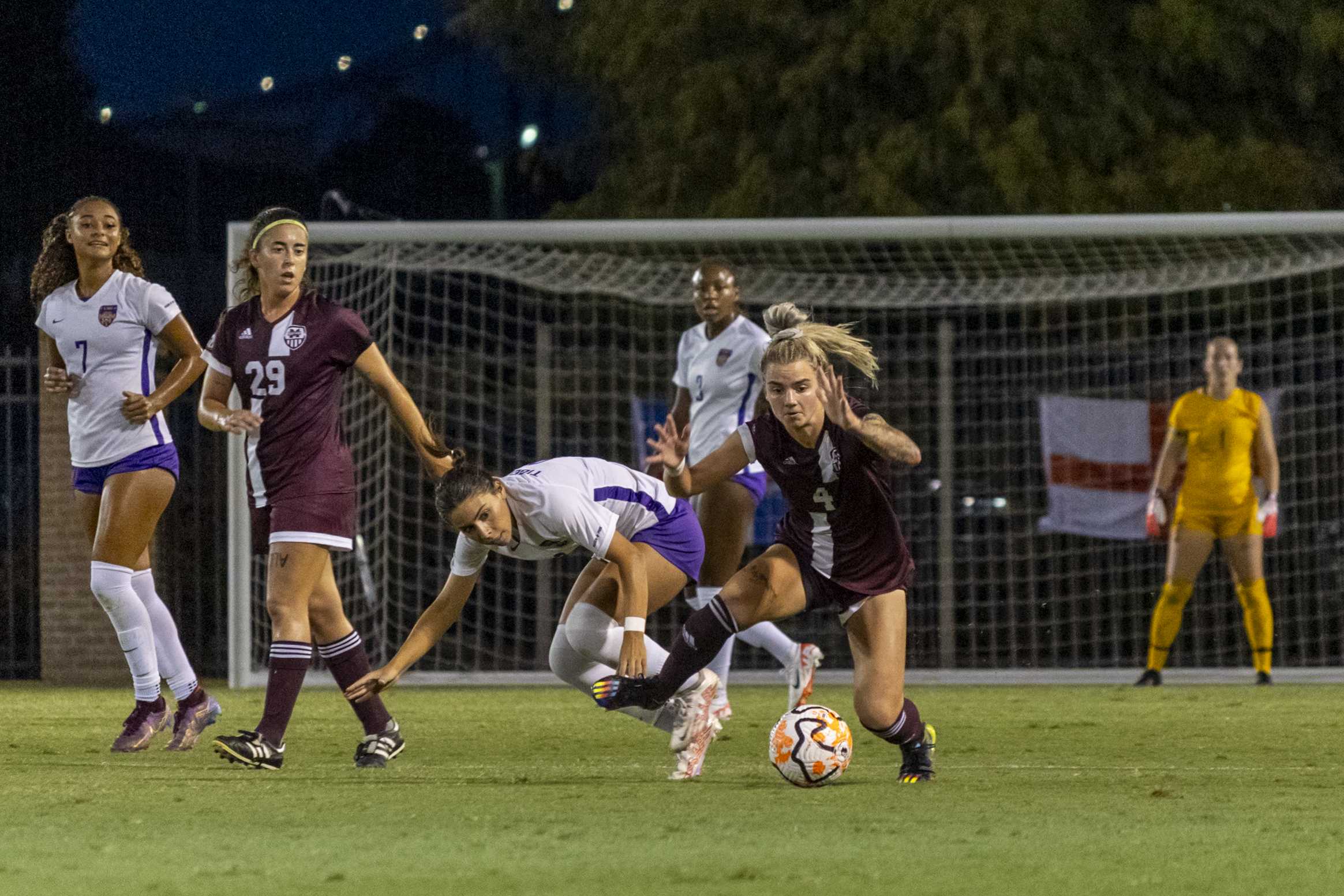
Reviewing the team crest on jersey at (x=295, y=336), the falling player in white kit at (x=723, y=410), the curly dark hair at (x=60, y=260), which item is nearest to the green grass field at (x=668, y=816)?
the falling player in white kit at (x=723, y=410)

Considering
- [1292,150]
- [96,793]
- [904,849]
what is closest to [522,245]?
[1292,150]

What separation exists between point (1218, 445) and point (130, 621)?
667 cm

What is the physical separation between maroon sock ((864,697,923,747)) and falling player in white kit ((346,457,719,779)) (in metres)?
0.59

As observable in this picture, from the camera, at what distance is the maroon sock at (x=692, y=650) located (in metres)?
6.10

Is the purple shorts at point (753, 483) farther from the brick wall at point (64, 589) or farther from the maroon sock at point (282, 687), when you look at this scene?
the brick wall at point (64, 589)

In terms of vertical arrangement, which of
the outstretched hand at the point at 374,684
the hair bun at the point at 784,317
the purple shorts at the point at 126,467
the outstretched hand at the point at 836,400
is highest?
the hair bun at the point at 784,317

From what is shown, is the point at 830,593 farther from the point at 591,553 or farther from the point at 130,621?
the point at 130,621

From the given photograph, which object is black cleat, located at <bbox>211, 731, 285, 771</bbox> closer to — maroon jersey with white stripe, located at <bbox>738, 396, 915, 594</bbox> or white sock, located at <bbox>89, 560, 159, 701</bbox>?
white sock, located at <bbox>89, 560, 159, 701</bbox>

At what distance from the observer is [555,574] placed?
1449 cm

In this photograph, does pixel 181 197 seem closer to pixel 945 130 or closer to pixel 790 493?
pixel 945 130

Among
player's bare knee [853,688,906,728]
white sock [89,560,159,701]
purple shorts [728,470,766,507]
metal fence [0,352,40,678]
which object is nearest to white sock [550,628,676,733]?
player's bare knee [853,688,906,728]

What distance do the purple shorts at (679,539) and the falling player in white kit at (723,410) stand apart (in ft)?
5.44

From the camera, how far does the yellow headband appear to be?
21.6 ft

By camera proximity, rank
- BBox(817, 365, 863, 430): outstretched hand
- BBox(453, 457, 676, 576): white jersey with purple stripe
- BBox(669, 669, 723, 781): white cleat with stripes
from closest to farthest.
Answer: BBox(817, 365, 863, 430): outstretched hand → BBox(453, 457, 676, 576): white jersey with purple stripe → BBox(669, 669, 723, 781): white cleat with stripes
